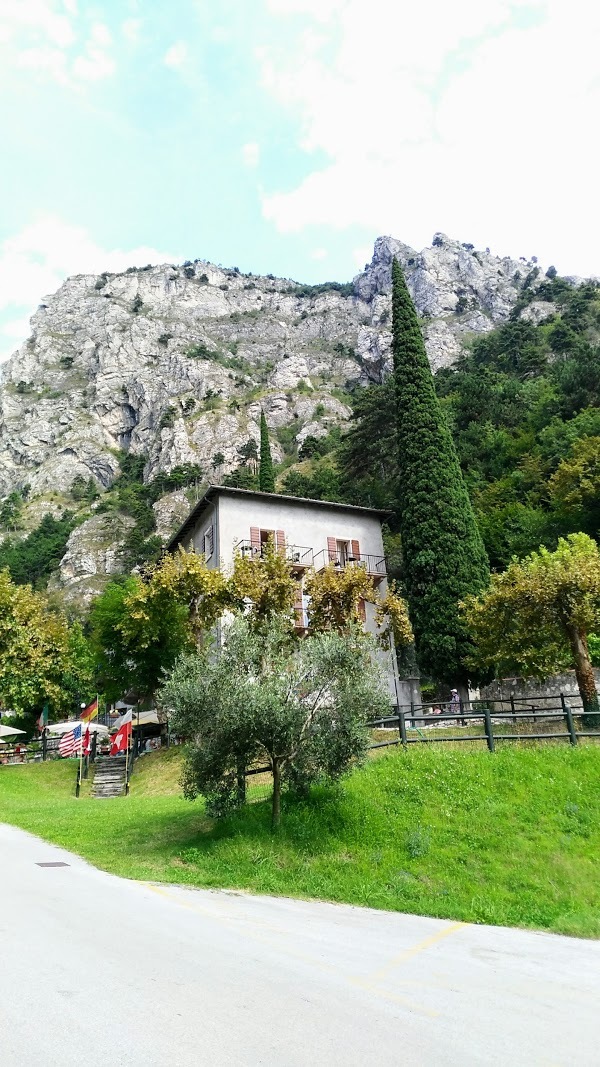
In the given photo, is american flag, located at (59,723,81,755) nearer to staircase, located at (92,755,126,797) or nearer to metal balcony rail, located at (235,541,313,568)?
staircase, located at (92,755,126,797)

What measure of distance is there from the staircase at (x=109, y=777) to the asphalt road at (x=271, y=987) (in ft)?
57.0

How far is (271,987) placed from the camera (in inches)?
238

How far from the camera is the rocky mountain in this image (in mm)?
124688

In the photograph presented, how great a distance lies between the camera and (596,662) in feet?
101

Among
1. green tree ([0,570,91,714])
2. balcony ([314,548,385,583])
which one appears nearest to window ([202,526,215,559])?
balcony ([314,548,385,583])

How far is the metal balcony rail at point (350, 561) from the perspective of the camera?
41.0 m

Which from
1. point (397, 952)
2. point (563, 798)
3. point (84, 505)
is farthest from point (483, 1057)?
point (84, 505)

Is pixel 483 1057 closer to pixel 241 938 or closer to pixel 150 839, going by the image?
pixel 241 938

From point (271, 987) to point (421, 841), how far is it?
7.62 m

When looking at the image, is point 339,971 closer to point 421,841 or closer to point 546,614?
point 421,841

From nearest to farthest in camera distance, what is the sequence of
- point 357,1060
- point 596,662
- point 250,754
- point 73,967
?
1. point 357,1060
2. point 73,967
3. point 250,754
4. point 596,662

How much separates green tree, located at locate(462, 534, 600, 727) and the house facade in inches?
520

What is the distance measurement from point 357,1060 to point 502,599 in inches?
767

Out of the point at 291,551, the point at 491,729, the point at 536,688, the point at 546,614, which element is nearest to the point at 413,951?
the point at 491,729
